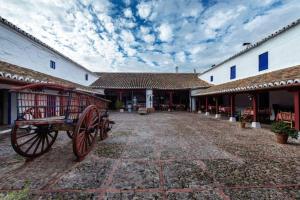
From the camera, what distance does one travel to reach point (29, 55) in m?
9.10

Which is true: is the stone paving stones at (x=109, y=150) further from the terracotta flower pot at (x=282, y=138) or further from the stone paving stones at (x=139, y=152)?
the terracotta flower pot at (x=282, y=138)

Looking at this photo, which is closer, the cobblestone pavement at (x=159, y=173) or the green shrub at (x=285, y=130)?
the cobblestone pavement at (x=159, y=173)

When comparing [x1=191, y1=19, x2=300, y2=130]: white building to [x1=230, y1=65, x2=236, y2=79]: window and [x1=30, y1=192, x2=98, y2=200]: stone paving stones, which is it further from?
[x1=30, y1=192, x2=98, y2=200]: stone paving stones

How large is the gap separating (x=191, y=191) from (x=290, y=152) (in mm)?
3849

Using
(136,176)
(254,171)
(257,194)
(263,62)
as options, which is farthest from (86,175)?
(263,62)

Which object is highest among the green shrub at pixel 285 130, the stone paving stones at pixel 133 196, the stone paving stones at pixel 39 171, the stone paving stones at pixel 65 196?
the green shrub at pixel 285 130

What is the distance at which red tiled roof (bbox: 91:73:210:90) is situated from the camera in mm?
18234

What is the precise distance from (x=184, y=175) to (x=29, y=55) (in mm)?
11071

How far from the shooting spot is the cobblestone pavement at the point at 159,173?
2.45 metres

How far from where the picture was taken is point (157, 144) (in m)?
5.18

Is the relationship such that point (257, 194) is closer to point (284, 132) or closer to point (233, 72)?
point (284, 132)

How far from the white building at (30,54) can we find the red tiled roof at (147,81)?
210 inches

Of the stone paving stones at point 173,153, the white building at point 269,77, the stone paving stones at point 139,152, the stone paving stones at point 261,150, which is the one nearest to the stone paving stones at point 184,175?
the stone paving stones at point 173,153

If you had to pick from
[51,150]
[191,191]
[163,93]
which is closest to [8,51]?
[51,150]
